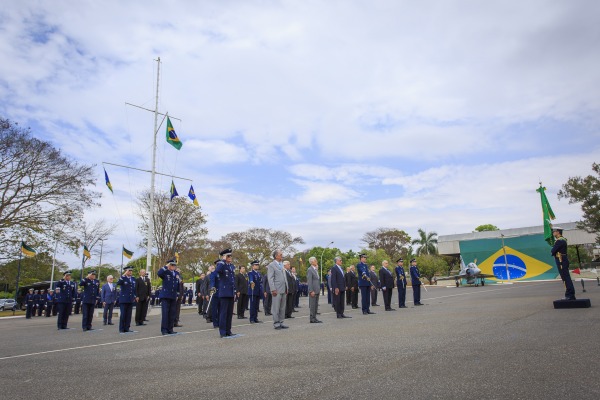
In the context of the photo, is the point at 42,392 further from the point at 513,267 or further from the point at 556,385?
the point at 513,267

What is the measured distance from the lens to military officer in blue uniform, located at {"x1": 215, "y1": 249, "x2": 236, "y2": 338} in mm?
8812

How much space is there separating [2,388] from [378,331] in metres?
6.15

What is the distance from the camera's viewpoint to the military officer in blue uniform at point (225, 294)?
881cm

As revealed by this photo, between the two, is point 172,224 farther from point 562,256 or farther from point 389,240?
point 389,240

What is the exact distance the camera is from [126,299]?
473 inches

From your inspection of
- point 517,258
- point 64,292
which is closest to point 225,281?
point 64,292

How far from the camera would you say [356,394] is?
11.4ft

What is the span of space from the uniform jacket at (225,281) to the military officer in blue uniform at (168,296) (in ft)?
6.23

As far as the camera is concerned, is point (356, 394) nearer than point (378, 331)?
Yes

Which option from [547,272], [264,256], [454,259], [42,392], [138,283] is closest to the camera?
[42,392]

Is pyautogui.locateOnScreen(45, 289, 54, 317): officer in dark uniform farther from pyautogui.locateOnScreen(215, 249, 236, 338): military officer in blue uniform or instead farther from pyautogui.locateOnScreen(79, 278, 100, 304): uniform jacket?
pyautogui.locateOnScreen(215, 249, 236, 338): military officer in blue uniform

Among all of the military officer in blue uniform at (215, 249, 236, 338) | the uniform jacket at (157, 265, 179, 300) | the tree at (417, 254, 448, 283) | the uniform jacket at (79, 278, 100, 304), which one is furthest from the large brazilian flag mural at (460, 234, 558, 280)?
the military officer in blue uniform at (215, 249, 236, 338)

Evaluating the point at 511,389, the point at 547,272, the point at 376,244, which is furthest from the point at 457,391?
the point at 376,244

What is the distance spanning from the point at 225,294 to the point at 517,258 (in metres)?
58.3
